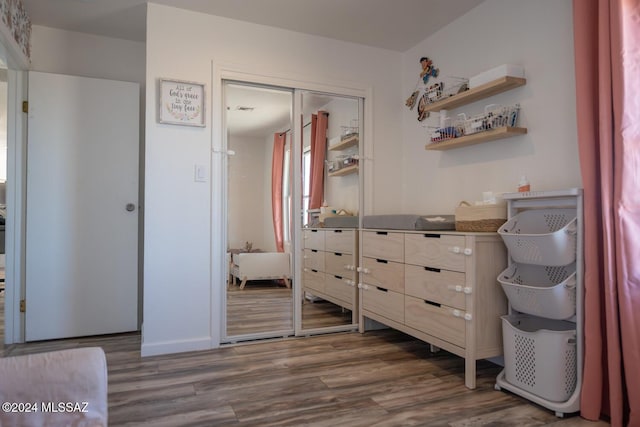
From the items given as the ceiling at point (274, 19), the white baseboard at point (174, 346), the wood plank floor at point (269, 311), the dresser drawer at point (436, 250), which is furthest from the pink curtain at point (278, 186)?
the dresser drawer at point (436, 250)

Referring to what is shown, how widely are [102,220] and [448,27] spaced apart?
2.85m

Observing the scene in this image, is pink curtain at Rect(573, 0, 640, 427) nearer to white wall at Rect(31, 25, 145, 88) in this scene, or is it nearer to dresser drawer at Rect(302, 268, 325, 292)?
dresser drawer at Rect(302, 268, 325, 292)

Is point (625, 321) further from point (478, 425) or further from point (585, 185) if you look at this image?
point (478, 425)

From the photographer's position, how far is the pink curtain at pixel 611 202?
1.62 meters

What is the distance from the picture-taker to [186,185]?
2.70 metres

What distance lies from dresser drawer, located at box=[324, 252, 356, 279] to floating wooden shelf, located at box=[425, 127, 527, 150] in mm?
1026

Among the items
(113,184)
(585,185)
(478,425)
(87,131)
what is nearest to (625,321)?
(585,185)

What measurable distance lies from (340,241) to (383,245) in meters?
0.48

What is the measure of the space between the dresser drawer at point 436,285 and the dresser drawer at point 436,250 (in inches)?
1.4

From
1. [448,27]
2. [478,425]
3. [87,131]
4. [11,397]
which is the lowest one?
[478,425]

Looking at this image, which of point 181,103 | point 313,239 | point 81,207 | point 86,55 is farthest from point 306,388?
point 86,55

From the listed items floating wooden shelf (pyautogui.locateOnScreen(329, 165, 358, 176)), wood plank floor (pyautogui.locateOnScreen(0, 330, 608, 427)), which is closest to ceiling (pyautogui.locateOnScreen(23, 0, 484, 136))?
floating wooden shelf (pyautogui.locateOnScreen(329, 165, 358, 176))

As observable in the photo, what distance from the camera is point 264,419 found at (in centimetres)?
176

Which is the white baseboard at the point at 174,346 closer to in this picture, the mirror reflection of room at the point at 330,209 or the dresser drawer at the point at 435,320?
the mirror reflection of room at the point at 330,209
